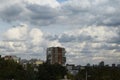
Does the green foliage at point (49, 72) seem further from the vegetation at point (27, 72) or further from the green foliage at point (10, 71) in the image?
the green foliage at point (10, 71)

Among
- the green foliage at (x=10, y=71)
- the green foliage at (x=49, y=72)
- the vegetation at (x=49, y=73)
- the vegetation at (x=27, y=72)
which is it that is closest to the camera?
the vegetation at (x=49, y=73)

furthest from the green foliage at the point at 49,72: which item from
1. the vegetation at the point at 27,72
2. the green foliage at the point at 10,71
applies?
→ the green foliage at the point at 10,71

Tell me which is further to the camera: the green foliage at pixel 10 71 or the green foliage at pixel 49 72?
the green foliage at pixel 49 72

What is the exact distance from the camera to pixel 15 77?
15000 centimetres

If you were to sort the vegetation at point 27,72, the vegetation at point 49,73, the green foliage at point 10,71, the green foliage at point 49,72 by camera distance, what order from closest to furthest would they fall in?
the vegetation at point 49,73
the green foliage at point 10,71
the vegetation at point 27,72
the green foliage at point 49,72

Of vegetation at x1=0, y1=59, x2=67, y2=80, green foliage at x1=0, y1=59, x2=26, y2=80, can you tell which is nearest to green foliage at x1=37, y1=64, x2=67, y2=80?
vegetation at x1=0, y1=59, x2=67, y2=80

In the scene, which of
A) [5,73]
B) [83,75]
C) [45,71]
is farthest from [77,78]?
[5,73]

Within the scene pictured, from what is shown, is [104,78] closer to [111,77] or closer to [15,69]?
[111,77]

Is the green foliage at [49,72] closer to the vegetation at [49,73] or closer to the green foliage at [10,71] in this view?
the vegetation at [49,73]

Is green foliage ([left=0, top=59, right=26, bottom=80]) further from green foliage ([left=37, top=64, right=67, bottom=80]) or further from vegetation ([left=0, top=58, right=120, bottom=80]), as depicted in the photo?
green foliage ([left=37, top=64, right=67, bottom=80])

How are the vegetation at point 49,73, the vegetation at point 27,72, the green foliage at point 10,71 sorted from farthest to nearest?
the vegetation at point 27,72
the green foliage at point 10,71
the vegetation at point 49,73

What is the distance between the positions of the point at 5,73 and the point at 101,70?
3594 centimetres

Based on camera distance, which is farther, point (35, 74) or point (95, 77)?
point (35, 74)

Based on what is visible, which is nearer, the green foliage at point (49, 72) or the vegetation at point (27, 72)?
the vegetation at point (27, 72)
